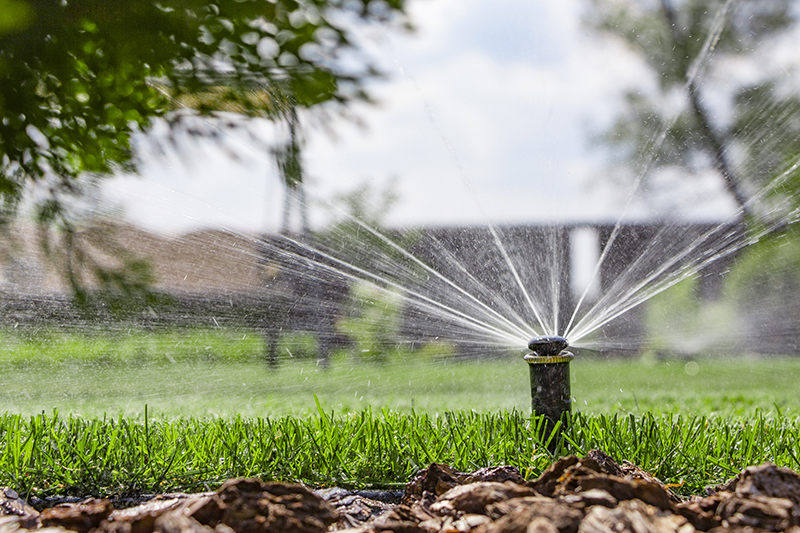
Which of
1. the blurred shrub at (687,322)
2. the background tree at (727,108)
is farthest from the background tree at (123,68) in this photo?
the blurred shrub at (687,322)

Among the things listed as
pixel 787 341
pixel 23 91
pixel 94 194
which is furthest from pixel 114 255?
pixel 787 341

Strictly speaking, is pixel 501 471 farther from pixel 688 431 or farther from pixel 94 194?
pixel 94 194

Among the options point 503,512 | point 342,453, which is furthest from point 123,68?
point 503,512

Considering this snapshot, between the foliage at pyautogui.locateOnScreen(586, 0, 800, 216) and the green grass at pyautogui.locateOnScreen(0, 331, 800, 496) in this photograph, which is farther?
the foliage at pyautogui.locateOnScreen(586, 0, 800, 216)

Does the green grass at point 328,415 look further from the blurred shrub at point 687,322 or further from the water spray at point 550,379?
the blurred shrub at point 687,322

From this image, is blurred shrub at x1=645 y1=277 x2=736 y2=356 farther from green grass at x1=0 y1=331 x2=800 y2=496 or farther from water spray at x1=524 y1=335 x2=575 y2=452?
water spray at x1=524 y1=335 x2=575 y2=452

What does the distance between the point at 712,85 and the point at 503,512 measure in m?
6.12

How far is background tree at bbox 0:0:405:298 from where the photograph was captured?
128 inches

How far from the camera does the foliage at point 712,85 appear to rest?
570 centimetres

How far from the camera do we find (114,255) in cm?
448

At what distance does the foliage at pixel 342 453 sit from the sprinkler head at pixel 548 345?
0.75 ft

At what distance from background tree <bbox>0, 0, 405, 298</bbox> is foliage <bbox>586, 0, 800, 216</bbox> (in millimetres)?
3365

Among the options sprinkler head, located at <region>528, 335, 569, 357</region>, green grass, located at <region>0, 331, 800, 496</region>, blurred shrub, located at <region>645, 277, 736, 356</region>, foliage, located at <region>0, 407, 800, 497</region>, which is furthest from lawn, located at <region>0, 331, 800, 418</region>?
sprinkler head, located at <region>528, 335, 569, 357</region>

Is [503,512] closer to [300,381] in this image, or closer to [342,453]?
[342,453]
